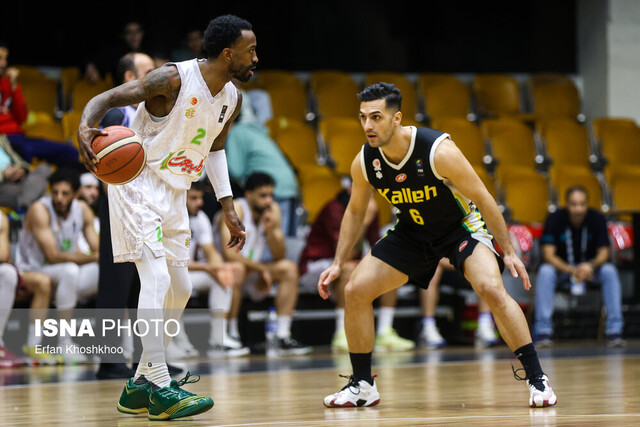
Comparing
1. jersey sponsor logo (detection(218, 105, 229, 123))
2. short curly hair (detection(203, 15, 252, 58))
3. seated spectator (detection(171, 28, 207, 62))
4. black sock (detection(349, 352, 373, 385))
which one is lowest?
black sock (detection(349, 352, 373, 385))

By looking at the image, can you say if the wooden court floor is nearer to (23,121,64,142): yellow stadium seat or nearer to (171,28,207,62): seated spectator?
(23,121,64,142): yellow stadium seat

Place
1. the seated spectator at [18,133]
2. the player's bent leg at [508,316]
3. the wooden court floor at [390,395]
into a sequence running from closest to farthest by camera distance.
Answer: the wooden court floor at [390,395] < the player's bent leg at [508,316] < the seated spectator at [18,133]

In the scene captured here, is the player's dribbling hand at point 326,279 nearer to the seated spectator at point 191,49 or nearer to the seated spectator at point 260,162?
the seated spectator at point 260,162

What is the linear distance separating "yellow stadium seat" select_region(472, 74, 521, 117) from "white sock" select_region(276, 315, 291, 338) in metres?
3.89

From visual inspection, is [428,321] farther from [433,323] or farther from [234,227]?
[234,227]

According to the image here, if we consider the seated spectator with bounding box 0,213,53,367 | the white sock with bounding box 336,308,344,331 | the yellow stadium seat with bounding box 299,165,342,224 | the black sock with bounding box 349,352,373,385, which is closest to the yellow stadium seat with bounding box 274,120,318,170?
the yellow stadium seat with bounding box 299,165,342,224

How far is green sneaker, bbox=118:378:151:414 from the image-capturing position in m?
4.00

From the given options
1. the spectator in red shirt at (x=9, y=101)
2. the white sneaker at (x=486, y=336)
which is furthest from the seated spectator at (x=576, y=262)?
the spectator in red shirt at (x=9, y=101)

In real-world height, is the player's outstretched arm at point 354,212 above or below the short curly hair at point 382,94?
below

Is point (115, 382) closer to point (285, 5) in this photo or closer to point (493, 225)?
point (493, 225)

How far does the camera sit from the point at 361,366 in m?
4.41

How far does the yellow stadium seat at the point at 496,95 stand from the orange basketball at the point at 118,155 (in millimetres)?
7132

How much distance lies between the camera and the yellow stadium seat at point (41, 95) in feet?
30.6

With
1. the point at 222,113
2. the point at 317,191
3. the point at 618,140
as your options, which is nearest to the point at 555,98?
the point at 618,140
